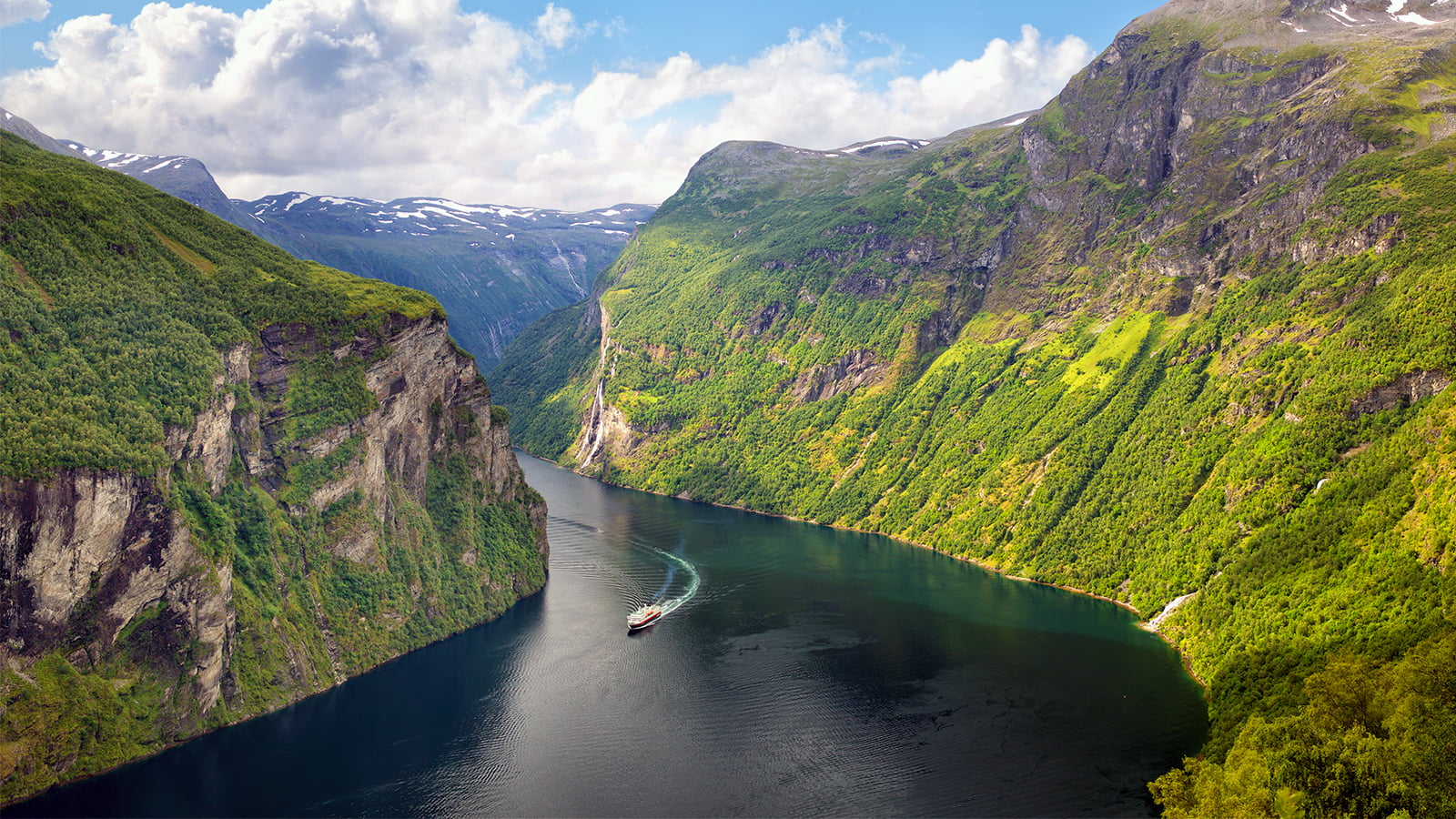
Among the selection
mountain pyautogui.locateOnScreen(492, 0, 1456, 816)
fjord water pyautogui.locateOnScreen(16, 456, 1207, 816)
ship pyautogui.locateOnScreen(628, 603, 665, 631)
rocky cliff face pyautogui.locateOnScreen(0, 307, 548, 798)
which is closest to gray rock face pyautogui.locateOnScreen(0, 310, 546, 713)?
rocky cliff face pyautogui.locateOnScreen(0, 307, 548, 798)

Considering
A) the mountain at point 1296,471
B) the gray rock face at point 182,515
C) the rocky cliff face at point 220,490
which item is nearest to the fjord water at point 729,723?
the mountain at point 1296,471

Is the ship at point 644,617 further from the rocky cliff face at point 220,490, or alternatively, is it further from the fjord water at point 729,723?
the rocky cliff face at point 220,490

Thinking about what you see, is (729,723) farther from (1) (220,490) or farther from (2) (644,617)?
(1) (220,490)

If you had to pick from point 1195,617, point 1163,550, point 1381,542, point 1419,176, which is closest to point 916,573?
point 1163,550

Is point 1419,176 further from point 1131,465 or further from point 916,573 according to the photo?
point 916,573

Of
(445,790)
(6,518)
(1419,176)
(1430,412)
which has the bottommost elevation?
(445,790)
